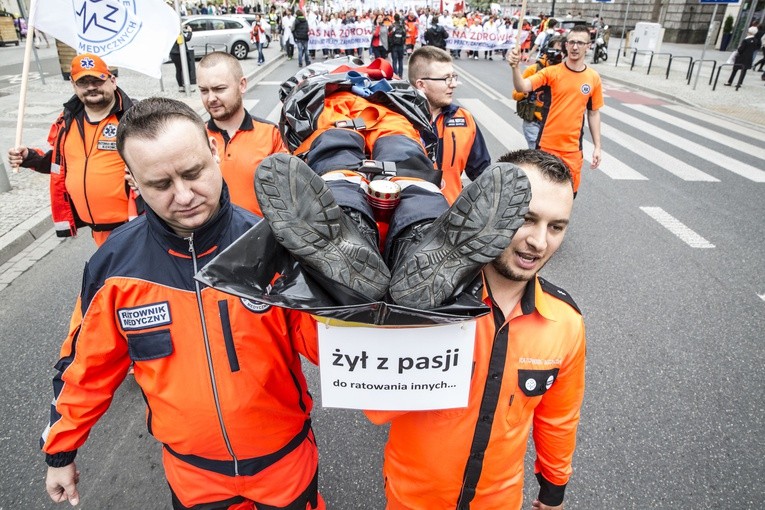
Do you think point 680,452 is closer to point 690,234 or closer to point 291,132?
point 291,132

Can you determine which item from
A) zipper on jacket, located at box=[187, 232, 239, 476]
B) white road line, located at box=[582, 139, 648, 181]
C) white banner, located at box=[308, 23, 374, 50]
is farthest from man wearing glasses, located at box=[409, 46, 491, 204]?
white banner, located at box=[308, 23, 374, 50]

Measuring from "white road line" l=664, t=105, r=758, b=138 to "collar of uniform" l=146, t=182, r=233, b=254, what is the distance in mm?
12183

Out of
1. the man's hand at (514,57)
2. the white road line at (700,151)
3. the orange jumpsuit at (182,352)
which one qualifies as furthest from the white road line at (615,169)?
the orange jumpsuit at (182,352)

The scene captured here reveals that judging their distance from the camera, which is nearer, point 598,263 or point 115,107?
point 115,107

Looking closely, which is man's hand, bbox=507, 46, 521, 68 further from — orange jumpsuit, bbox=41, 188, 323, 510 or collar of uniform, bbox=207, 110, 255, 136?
orange jumpsuit, bbox=41, 188, 323, 510

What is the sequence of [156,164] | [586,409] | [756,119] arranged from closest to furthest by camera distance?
[156,164], [586,409], [756,119]

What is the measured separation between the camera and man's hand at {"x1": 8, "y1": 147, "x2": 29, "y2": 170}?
3.15 m

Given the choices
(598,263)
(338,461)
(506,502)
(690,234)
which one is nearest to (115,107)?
(338,461)

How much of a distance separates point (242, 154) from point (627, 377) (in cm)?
307

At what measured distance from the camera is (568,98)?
180 inches

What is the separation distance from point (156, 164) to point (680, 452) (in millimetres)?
3122

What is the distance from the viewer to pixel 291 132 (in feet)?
8.42

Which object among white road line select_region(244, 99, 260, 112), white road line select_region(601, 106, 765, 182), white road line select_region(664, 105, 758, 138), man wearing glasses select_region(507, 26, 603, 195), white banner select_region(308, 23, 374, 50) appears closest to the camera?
man wearing glasses select_region(507, 26, 603, 195)

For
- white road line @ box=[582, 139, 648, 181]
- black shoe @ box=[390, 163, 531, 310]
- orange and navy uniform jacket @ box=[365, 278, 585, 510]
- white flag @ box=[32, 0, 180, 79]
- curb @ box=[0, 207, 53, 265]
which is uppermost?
white flag @ box=[32, 0, 180, 79]
